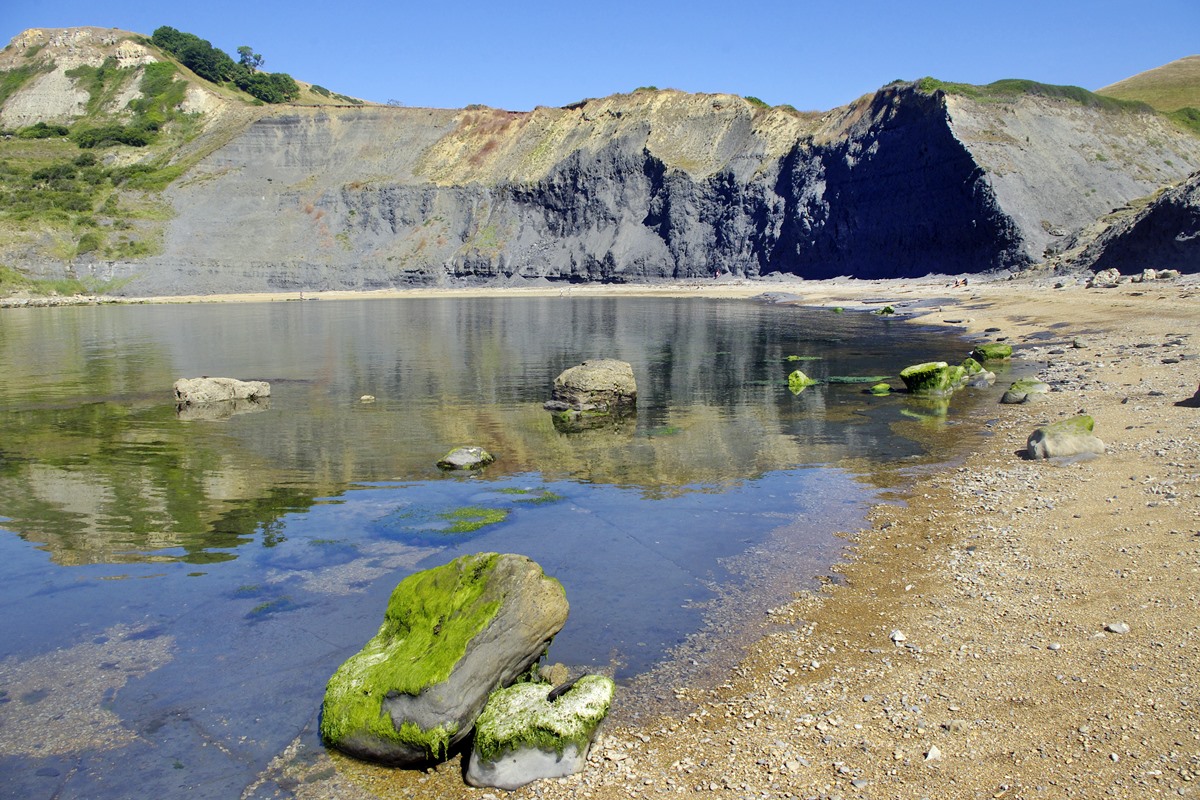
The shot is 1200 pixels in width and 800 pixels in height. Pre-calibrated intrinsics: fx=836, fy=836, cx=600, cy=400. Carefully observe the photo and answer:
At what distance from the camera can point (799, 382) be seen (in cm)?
2823

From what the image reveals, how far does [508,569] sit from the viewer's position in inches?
330

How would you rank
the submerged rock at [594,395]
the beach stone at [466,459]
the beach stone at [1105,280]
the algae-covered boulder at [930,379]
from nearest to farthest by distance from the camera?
the beach stone at [466,459]
the submerged rock at [594,395]
the algae-covered boulder at [930,379]
the beach stone at [1105,280]

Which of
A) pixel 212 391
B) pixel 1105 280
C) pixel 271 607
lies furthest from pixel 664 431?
pixel 1105 280

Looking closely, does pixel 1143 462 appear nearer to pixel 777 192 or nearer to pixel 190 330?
pixel 190 330

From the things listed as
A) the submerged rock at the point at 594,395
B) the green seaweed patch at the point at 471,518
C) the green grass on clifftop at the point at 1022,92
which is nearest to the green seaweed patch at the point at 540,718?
the green seaweed patch at the point at 471,518

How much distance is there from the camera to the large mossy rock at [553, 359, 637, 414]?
24656mm

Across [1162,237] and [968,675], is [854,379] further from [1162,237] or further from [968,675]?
[1162,237]

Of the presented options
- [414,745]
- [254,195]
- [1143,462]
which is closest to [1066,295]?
[1143,462]

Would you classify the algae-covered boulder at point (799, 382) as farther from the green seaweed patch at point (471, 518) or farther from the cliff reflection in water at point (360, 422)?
the green seaweed patch at point (471, 518)

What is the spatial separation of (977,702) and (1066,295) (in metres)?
46.0

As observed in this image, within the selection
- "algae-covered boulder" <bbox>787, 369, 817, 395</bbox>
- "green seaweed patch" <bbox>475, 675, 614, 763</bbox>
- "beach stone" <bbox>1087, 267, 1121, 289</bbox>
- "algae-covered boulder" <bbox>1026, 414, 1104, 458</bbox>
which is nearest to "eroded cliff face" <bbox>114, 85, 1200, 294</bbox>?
"beach stone" <bbox>1087, 267, 1121, 289</bbox>

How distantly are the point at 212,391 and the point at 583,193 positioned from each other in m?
85.2

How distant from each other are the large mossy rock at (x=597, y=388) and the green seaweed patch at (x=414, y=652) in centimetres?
1572

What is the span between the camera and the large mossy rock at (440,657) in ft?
24.4
